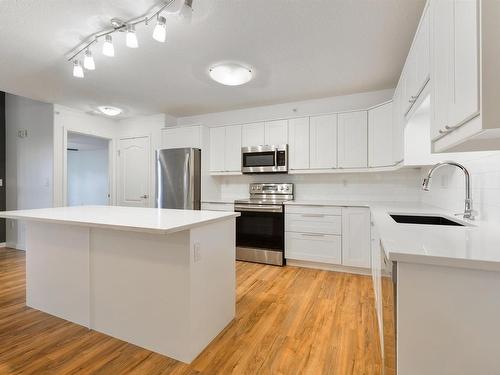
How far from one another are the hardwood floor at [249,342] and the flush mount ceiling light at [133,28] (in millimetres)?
2144

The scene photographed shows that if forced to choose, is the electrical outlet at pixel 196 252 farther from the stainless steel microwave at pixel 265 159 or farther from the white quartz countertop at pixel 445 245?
the stainless steel microwave at pixel 265 159

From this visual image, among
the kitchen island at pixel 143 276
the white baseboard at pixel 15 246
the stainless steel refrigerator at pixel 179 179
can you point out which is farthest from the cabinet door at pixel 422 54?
the white baseboard at pixel 15 246

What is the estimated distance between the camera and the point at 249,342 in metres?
1.81

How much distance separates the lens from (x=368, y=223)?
10.2 feet

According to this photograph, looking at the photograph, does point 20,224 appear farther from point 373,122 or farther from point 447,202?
point 447,202

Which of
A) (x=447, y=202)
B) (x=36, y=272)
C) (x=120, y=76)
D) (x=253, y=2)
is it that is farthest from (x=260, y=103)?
(x=36, y=272)

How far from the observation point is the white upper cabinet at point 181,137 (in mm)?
4223

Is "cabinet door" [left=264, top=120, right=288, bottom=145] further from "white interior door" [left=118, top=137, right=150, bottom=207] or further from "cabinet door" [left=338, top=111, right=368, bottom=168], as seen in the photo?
"white interior door" [left=118, top=137, right=150, bottom=207]

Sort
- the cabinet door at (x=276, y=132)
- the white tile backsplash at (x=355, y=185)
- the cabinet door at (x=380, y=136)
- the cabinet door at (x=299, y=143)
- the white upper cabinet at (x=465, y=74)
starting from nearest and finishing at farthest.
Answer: the white upper cabinet at (x=465, y=74) < the cabinet door at (x=380, y=136) < the white tile backsplash at (x=355, y=185) < the cabinet door at (x=299, y=143) < the cabinet door at (x=276, y=132)

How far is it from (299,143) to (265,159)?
555 mm

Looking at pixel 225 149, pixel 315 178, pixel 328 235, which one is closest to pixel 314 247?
pixel 328 235

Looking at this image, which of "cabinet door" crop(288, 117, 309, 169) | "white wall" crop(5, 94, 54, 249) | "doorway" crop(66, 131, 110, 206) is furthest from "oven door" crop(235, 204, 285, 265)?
"doorway" crop(66, 131, 110, 206)

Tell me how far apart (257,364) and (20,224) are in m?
4.79

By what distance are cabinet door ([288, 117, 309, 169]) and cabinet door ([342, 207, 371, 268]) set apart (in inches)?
36.9
